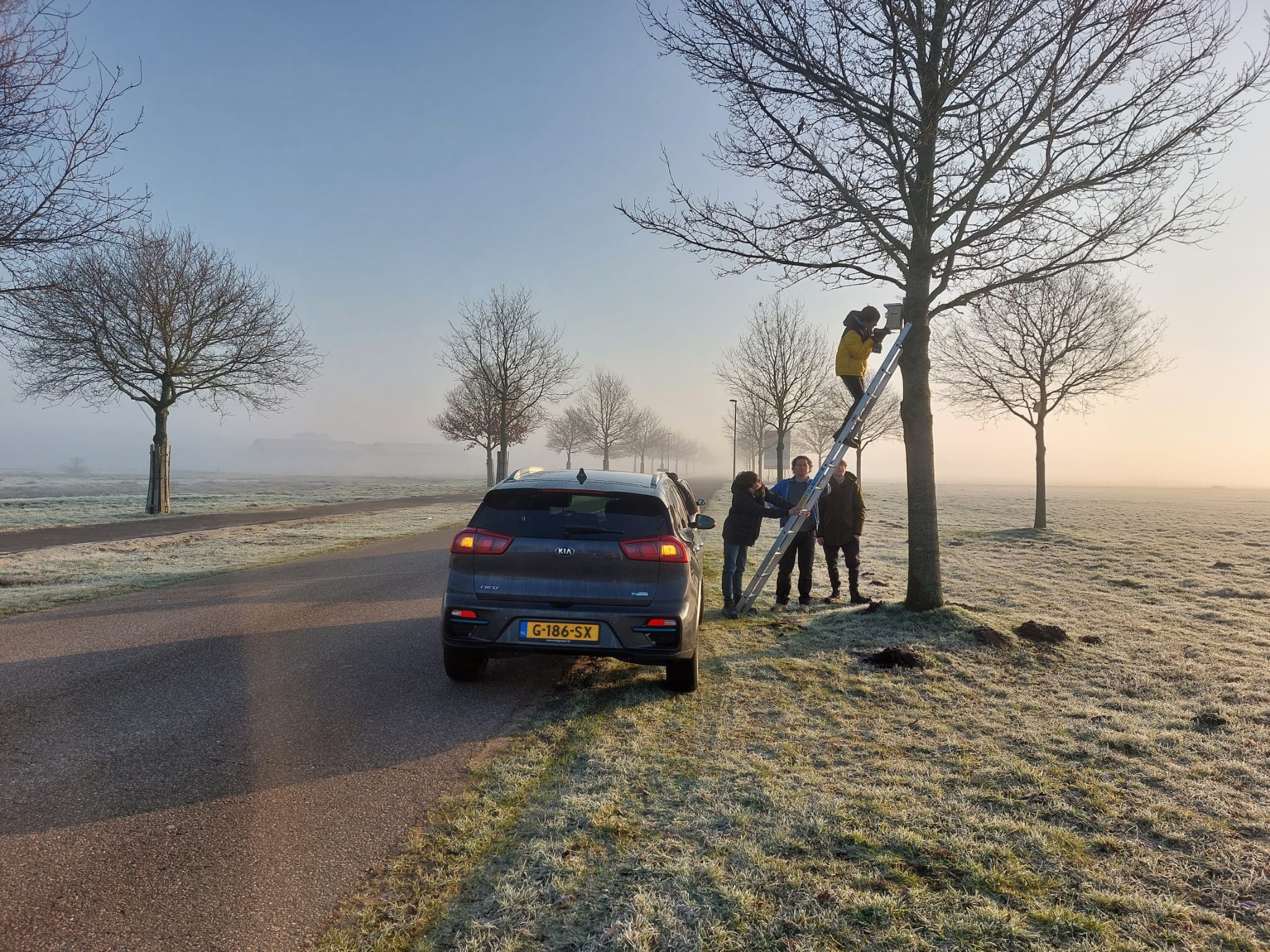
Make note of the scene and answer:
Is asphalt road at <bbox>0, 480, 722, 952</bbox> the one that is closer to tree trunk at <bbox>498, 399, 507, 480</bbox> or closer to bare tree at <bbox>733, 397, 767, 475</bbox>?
bare tree at <bbox>733, 397, 767, 475</bbox>

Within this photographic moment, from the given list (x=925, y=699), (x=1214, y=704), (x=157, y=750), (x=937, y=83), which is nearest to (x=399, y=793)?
(x=157, y=750)

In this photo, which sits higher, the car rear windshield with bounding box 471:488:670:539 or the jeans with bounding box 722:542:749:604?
the car rear windshield with bounding box 471:488:670:539

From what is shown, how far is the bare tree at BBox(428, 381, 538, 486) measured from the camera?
34.0m

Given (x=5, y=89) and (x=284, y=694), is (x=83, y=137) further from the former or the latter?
(x=284, y=694)

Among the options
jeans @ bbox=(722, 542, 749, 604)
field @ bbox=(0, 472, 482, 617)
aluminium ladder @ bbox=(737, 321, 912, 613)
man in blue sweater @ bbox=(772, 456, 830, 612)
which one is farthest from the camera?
field @ bbox=(0, 472, 482, 617)

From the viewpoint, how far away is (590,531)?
5.03 m

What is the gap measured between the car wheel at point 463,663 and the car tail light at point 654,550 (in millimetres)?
1465

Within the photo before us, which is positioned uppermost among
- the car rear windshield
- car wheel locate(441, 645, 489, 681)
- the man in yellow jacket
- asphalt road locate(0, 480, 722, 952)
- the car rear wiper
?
the man in yellow jacket

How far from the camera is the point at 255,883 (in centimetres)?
272

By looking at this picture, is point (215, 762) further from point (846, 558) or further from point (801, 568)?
point (846, 558)

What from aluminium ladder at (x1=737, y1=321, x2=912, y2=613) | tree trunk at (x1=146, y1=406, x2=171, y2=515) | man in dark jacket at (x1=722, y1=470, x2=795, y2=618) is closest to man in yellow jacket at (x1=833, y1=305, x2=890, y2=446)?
aluminium ladder at (x1=737, y1=321, x2=912, y2=613)

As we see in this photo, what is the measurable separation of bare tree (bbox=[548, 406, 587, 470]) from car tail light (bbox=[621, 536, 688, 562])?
47.7 m

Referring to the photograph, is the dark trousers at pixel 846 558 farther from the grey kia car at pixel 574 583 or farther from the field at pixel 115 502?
the field at pixel 115 502

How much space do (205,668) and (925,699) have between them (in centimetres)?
585
